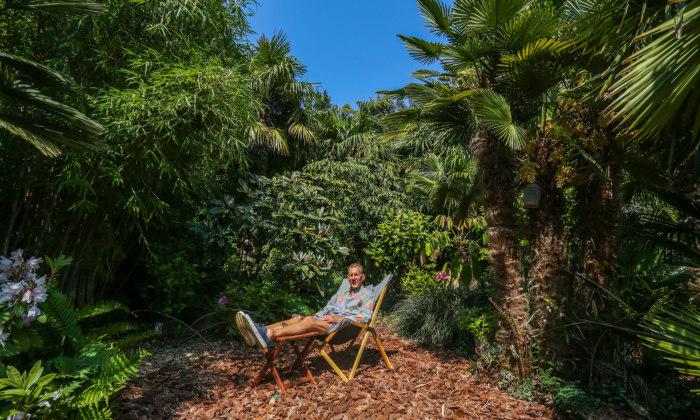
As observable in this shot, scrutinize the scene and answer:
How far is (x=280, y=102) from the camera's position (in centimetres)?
915

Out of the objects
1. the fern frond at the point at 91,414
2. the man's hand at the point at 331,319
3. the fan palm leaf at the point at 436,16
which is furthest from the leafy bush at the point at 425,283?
the fern frond at the point at 91,414

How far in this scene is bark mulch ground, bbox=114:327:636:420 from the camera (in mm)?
2492

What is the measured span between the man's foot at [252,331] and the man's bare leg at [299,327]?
0.20ft

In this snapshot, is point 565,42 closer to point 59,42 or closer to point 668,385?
point 668,385

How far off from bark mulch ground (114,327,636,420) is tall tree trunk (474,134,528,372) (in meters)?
0.48

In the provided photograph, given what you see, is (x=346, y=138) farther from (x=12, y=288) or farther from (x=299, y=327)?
(x=12, y=288)

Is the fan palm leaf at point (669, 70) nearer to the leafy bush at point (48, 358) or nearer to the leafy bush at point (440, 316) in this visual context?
the leafy bush at point (48, 358)

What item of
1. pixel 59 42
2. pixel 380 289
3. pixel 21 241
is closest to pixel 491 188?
pixel 380 289

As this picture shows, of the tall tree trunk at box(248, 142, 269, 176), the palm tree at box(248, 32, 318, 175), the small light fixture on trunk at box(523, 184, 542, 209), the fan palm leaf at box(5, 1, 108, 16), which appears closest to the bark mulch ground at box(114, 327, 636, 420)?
the small light fixture on trunk at box(523, 184, 542, 209)

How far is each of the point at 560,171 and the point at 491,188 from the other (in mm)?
550

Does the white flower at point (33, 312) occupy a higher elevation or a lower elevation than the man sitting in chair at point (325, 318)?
higher

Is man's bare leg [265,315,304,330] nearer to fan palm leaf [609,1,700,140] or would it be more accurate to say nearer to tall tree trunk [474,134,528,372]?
tall tree trunk [474,134,528,372]

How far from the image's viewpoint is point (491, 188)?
316 centimetres

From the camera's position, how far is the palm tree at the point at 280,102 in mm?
7758
